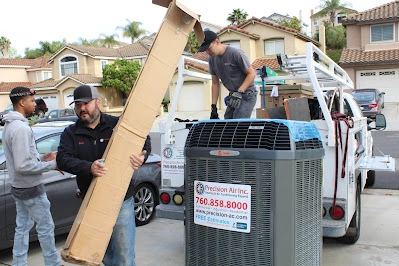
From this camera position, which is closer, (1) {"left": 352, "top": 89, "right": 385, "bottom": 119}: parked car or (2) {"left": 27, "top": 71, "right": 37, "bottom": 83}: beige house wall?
(1) {"left": 352, "top": 89, "right": 385, "bottom": 119}: parked car

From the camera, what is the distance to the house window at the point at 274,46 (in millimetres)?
33347

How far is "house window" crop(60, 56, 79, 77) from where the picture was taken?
43.2m

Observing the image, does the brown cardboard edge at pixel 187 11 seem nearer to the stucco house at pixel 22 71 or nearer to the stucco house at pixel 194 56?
the stucco house at pixel 194 56

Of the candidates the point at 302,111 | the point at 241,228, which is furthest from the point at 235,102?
the point at 241,228

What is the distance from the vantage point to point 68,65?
43500 millimetres

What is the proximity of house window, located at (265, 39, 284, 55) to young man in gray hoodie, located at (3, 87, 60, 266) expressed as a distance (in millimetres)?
30621

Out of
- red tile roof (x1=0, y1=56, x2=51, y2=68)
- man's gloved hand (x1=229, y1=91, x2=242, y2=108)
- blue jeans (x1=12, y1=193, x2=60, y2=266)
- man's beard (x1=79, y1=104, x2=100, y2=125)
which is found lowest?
blue jeans (x1=12, y1=193, x2=60, y2=266)

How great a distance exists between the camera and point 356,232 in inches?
207

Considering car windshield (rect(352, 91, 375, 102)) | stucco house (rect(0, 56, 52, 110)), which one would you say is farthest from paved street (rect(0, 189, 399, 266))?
stucco house (rect(0, 56, 52, 110))

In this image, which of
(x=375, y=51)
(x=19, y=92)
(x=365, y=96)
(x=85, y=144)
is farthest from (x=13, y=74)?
(x=85, y=144)

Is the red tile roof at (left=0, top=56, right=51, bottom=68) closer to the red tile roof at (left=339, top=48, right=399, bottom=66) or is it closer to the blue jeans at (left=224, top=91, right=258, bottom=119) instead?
the red tile roof at (left=339, top=48, right=399, bottom=66)

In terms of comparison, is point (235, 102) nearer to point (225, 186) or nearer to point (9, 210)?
point (225, 186)

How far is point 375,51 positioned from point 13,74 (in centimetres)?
4043

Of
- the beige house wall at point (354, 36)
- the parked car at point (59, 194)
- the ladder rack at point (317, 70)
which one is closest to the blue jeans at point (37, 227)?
the parked car at point (59, 194)
